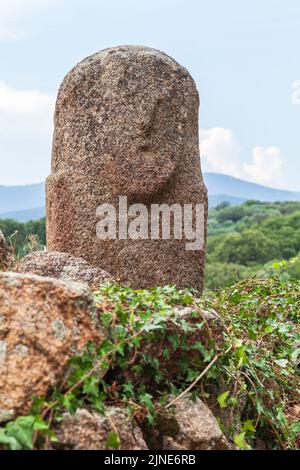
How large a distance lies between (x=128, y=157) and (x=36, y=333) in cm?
401

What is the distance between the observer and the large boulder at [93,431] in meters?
3.65

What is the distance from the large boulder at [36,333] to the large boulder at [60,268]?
2.65 metres

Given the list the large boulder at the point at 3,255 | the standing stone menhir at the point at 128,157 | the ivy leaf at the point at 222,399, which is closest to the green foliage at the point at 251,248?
the standing stone menhir at the point at 128,157

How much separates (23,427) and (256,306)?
4.10 m

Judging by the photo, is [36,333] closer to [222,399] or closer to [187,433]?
[187,433]

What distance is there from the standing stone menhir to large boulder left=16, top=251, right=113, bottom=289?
31.3 inches

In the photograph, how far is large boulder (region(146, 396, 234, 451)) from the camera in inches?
161

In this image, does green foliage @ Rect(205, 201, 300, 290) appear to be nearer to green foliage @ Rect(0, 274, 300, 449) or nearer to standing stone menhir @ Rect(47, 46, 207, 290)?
standing stone menhir @ Rect(47, 46, 207, 290)

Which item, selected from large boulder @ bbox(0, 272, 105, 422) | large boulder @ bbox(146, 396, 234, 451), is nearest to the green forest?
large boulder @ bbox(146, 396, 234, 451)

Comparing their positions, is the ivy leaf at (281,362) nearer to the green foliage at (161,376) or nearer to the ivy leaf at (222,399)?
the green foliage at (161,376)

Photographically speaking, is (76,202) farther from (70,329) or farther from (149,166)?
(70,329)

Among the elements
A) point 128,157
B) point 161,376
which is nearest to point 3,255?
point 128,157

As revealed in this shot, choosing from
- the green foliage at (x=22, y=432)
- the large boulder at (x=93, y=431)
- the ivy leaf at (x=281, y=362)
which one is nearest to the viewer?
the green foliage at (x=22, y=432)

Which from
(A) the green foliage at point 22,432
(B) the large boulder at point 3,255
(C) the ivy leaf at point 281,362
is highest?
(B) the large boulder at point 3,255
